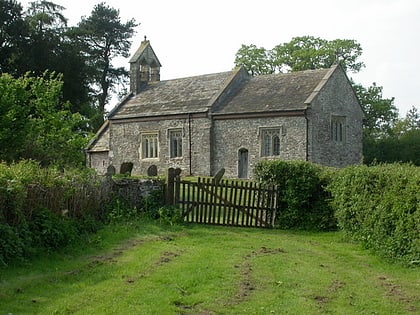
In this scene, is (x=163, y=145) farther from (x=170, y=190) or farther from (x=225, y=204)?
(x=225, y=204)

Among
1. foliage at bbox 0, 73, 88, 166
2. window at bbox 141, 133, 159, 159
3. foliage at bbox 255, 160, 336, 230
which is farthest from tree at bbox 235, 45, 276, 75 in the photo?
foliage at bbox 255, 160, 336, 230

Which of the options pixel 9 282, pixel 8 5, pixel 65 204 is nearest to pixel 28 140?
pixel 65 204

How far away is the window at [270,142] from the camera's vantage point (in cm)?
3172

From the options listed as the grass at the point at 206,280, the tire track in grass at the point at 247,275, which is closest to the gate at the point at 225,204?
the grass at the point at 206,280

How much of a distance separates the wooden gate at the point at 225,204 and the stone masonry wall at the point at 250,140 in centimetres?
1431

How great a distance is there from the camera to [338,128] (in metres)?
33.8

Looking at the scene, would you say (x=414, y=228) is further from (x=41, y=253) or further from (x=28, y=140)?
(x=28, y=140)

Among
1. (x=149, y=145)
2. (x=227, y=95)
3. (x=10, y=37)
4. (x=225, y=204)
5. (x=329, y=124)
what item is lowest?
(x=225, y=204)

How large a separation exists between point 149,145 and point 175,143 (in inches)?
102

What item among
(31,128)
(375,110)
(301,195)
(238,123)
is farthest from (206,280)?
(375,110)

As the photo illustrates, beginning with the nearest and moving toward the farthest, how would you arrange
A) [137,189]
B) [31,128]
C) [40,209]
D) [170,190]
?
[40,209] → [170,190] → [137,189] → [31,128]

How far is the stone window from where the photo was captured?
33.1m

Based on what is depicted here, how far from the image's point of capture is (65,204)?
12.8 meters

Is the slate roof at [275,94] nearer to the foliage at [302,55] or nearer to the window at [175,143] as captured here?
the window at [175,143]
